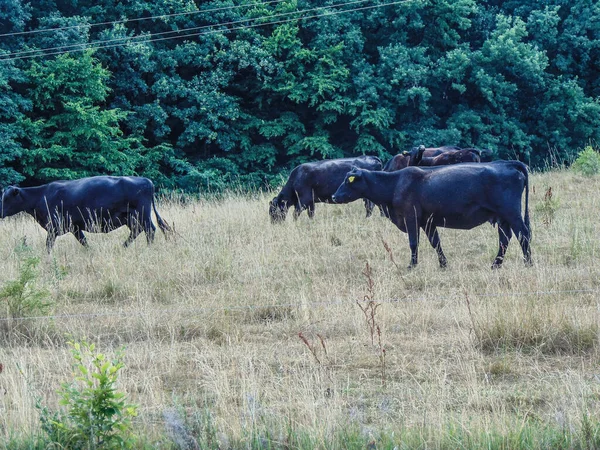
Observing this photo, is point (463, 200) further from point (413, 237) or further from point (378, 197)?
point (378, 197)

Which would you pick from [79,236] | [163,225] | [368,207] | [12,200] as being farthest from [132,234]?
[368,207]

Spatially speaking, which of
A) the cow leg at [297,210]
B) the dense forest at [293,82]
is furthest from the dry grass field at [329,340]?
the dense forest at [293,82]

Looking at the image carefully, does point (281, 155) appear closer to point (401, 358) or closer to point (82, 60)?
point (82, 60)

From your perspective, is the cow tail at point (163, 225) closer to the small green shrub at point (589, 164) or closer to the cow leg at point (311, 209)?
the cow leg at point (311, 209)

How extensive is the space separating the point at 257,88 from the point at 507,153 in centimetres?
1049

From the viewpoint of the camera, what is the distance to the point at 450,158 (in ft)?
54.0

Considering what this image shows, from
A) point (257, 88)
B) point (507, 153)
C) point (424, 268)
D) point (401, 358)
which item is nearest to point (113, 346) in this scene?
point (401, 358)

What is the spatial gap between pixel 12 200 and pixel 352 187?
6.74 metres

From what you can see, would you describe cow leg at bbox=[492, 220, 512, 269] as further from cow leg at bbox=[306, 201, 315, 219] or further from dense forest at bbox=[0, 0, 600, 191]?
dense forest at bbox=[0, 0, 600, 191]

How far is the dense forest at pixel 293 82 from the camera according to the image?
27.1 m

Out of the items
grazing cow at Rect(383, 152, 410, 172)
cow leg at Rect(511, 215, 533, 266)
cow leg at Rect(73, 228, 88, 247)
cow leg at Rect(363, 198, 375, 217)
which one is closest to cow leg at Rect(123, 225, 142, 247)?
cow leg at Rect(73, 228, 88, 247)

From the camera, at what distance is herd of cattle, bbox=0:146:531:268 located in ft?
35.4

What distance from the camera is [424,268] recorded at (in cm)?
1066

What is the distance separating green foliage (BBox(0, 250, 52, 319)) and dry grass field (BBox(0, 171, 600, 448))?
292 millimetres
